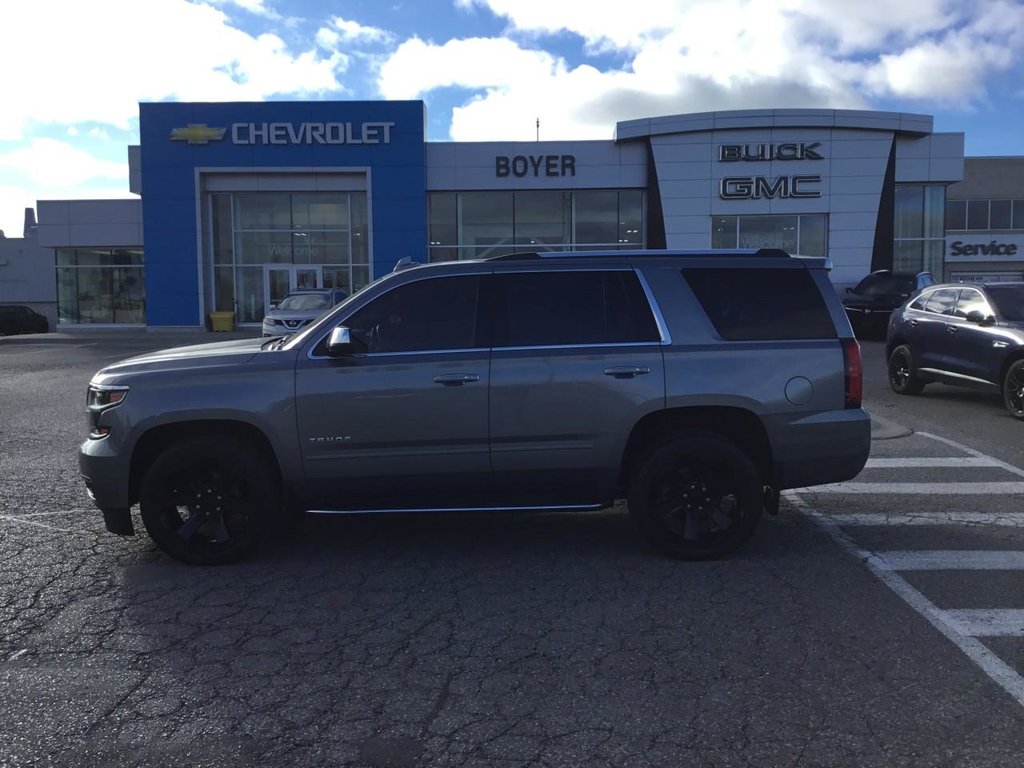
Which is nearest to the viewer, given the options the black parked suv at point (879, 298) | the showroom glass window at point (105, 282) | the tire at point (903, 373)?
the tire at point (903, 373)

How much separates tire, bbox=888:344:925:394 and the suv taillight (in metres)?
8.24

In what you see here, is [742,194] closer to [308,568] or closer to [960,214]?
[960,214]

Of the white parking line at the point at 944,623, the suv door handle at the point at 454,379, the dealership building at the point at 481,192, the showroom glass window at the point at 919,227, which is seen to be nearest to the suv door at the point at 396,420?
the suv door handle at the point at 454,379

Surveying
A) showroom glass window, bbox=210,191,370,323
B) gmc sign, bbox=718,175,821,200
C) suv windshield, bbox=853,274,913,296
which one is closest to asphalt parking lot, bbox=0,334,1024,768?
suv windshield, bbox=853,274,913,296

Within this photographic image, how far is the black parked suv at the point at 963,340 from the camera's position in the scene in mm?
10852

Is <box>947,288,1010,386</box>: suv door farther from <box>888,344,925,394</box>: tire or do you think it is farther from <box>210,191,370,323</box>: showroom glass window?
<box>210,191,370,323</box>: showroom glass window

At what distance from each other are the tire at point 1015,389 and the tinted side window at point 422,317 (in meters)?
8.29

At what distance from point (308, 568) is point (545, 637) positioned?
1805 millimetres

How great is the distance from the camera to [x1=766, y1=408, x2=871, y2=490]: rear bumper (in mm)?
5418

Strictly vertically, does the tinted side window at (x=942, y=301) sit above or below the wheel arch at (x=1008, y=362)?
above

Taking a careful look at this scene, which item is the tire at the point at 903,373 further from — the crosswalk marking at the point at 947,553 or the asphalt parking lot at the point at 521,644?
→ the asphalt parking lot at the point at 521,644

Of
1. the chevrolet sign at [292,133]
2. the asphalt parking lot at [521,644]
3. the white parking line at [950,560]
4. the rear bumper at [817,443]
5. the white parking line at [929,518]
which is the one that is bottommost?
the asphalt parking lot at [521,644]

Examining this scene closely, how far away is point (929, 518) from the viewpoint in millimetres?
6543

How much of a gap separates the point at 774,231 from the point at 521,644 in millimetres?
30429
